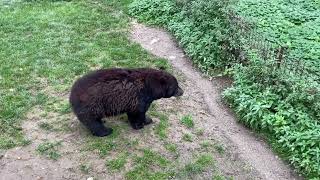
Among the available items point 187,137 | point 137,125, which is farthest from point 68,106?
point 187,137

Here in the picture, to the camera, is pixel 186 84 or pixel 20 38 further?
pixel 20 38

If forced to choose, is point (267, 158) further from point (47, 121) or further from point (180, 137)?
point (47, 121)

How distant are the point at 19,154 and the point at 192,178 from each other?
9.13 feet

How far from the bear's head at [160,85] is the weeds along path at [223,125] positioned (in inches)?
43.0

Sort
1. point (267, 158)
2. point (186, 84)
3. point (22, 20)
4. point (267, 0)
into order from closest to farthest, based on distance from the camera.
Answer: point (267, 158)
point (186, 84)
point (22, 20)
point (267, 0)

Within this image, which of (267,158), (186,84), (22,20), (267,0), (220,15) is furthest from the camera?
(267,0)

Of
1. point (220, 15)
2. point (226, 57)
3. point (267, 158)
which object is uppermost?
point (220, 15)

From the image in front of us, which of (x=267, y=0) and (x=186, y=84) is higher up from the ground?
(x=267, y=0)

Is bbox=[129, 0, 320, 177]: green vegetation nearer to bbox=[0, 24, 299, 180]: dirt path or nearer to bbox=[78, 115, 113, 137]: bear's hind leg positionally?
bbox=[0, 24, 299, 180]: dirt path

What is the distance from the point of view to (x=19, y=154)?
7324 millimetres

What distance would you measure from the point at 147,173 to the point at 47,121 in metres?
2.29

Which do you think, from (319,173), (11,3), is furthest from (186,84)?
(11,3)

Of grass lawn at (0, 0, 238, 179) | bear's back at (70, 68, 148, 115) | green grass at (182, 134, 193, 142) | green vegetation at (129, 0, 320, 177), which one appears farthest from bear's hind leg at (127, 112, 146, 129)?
green vegetation at (129, 0, 320, 177)

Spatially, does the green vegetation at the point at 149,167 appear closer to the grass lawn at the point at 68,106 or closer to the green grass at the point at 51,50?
the grass lawn at the point at 68,106
